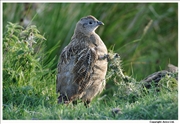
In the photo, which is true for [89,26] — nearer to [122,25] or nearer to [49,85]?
[49,85]

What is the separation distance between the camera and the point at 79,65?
7.99 metres

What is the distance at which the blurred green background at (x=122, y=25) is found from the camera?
464 inches

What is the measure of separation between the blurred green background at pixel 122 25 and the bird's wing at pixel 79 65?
2.82 meters

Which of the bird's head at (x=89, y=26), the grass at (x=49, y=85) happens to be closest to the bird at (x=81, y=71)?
the grass at (x=49, y=85)

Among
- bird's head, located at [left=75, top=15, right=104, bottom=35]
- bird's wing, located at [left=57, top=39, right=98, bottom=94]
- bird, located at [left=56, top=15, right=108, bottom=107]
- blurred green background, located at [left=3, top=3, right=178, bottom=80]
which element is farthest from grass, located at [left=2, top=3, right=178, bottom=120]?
bird's head, located at [left=75, top=15, right=104, bottom=35]

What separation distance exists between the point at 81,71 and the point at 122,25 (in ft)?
18.9

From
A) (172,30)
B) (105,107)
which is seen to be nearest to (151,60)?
(172,30)

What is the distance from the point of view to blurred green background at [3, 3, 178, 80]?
11.8 metres

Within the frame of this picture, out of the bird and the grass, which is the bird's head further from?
the grass

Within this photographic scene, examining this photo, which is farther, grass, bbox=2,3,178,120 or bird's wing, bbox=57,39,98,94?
bird's wing, bbox=57,39,98,94

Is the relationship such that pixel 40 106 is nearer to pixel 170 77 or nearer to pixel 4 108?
pixel 4 108

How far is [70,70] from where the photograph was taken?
7.99 metres

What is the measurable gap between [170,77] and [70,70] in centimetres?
163

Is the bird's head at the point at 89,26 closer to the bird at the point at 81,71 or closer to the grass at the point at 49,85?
the bird at the point at 81,71
